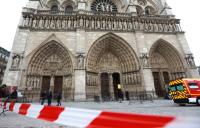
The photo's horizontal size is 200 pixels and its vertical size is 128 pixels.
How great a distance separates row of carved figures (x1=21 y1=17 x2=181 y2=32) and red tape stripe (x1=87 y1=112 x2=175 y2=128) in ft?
48.5

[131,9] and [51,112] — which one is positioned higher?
[131,9]

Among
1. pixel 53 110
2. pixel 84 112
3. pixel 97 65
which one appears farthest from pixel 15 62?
pixel 84 112

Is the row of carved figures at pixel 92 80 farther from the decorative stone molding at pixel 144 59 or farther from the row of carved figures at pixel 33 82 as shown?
the decorative stone molding at pixel 144 59

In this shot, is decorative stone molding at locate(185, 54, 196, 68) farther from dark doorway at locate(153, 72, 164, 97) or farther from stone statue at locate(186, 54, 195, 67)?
dark doorway at locate(153, 72, 164, 97)

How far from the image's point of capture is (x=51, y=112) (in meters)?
2.58

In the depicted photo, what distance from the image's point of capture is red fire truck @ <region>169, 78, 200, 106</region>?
7.81 meters

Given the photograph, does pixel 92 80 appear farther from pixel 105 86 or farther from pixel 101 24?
pixel 101 24

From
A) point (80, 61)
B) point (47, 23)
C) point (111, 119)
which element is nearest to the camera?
point (111, 119)

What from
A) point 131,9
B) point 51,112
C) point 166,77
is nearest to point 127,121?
point 51,112

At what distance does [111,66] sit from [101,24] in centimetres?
549

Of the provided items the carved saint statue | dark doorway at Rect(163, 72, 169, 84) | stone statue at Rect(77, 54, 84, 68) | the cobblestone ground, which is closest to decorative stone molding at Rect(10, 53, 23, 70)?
stone statue at Rect(77, 54, 84, 68)

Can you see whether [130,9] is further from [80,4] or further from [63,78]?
[63,78]

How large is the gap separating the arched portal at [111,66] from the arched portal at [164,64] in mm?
3281

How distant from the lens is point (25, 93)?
12.9 m
